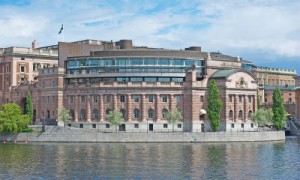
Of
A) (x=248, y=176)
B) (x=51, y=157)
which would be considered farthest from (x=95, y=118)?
(x=248, y=176)

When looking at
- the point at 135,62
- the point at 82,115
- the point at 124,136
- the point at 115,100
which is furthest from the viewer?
the point at 82,115

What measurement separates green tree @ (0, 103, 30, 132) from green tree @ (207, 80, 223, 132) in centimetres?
4347

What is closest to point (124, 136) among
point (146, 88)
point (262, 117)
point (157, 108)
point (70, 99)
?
point (157, 108)

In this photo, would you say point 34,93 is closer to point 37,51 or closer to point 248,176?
point 37,51

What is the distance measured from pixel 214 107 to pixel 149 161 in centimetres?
5136

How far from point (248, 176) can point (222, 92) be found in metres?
73.6

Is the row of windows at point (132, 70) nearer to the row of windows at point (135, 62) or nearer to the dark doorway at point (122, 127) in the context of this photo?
the row of windows at point (135, 62)

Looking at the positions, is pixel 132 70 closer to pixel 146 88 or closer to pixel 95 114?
pixel 146 88

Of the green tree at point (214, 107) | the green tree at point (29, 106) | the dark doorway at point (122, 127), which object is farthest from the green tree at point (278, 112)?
the green tree at point (29, 106)

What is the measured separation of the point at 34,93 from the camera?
542 ft

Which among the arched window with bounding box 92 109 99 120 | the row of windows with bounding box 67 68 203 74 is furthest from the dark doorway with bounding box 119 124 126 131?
the row of windows with bounding box 67 68 203 74

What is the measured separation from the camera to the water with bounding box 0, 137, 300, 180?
3000 inches

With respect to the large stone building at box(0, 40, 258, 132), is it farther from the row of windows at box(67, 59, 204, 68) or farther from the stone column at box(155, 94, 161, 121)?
the stone column at box(155, 94, 161, 121)

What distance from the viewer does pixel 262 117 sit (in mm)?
147625
